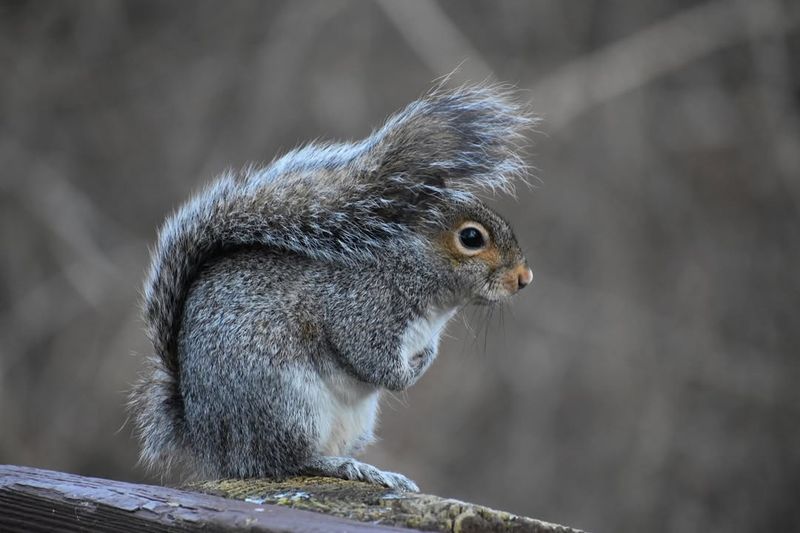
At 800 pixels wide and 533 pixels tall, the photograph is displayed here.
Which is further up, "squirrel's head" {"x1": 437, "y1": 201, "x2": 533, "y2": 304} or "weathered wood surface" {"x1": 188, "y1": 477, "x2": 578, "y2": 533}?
"squirrel's head" {"x1": 437, "y1": 201, "x2": 533, "y2": 304}

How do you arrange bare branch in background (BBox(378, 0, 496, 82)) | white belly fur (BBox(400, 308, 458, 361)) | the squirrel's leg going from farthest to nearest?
1. bare branch in background (BBox(378, 0, 496, 82))
2. white belly fur (BBox(400, 308, 458, 361))
3. the squirrel's leg

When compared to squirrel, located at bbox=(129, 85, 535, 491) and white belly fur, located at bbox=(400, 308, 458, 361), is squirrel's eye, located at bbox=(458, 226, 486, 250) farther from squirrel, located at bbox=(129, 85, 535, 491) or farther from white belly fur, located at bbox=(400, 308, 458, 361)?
white belly fur, located at bbox=(400, 308, 458, 361)

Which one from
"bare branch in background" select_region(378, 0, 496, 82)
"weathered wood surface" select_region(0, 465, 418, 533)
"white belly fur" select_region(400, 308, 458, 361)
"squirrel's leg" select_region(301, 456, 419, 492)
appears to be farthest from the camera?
"bare branch in background" select_region(378, 0, 496, 82)

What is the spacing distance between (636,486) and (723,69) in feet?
6.77

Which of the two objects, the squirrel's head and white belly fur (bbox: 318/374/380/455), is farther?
the squirrel's head

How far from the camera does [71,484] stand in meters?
1.47

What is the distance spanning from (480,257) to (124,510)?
723mm

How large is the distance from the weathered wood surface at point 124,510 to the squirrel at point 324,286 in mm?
228

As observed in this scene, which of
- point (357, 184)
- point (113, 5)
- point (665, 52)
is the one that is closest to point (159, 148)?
point (113, 5)

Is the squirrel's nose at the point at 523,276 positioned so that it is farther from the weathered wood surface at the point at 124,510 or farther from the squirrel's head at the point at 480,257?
the weathered wood surface at the point at 124,510

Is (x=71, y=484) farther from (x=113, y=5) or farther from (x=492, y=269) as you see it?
(x=113, y=5)

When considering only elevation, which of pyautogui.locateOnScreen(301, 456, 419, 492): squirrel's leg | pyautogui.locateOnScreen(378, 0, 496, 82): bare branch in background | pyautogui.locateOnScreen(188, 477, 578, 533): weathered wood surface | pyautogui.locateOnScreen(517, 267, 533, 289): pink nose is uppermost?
pyautogui.locateOnScreen(378, 0, 496, 82): bare branch in background

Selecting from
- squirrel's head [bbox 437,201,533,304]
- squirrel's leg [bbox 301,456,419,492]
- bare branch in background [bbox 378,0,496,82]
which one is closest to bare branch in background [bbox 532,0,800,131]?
bare branch in background [bbox 378,0,496,82]

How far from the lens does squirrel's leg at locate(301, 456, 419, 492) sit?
1.60 meters
